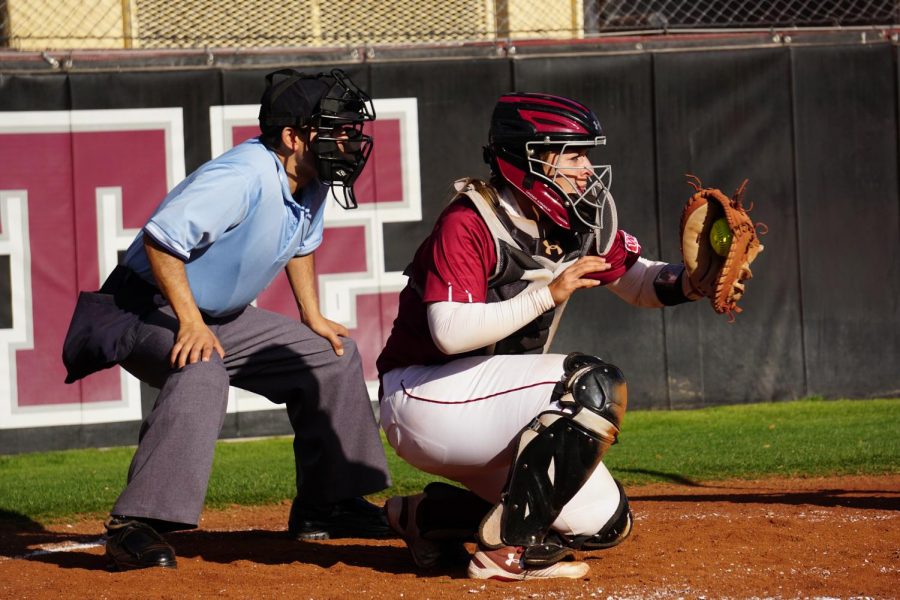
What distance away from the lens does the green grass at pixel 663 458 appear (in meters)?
5.95

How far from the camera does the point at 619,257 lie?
4.20 metres

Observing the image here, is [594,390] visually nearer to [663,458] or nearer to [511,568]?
[511,568]

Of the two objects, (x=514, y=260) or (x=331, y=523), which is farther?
(x=331, y=523)

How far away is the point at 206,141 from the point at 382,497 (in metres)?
3.10

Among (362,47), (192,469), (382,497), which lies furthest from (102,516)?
(362,47)

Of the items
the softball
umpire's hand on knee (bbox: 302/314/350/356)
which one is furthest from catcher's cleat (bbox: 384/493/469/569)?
the softball

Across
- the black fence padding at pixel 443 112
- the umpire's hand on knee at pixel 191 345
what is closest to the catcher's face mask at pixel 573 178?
the umpire's hand on knee at pixel 191 345

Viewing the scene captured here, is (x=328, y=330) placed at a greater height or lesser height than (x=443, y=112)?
lesser

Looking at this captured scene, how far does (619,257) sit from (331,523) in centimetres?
161

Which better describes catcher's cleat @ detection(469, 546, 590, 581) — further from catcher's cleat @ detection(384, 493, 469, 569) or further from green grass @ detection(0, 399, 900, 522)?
green grass @ detection(0, 399, 900, 522)

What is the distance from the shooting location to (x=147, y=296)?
14.5 feet

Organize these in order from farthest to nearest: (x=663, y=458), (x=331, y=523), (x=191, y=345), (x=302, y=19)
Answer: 1. (x=302, y=19)
2. (x=663, y=458)
3. (x=331, y=523)
4. (x=191, y=345)

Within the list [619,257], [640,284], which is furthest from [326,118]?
[640,284]

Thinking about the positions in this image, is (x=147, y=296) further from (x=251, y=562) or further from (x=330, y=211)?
(x=330, y=211)
